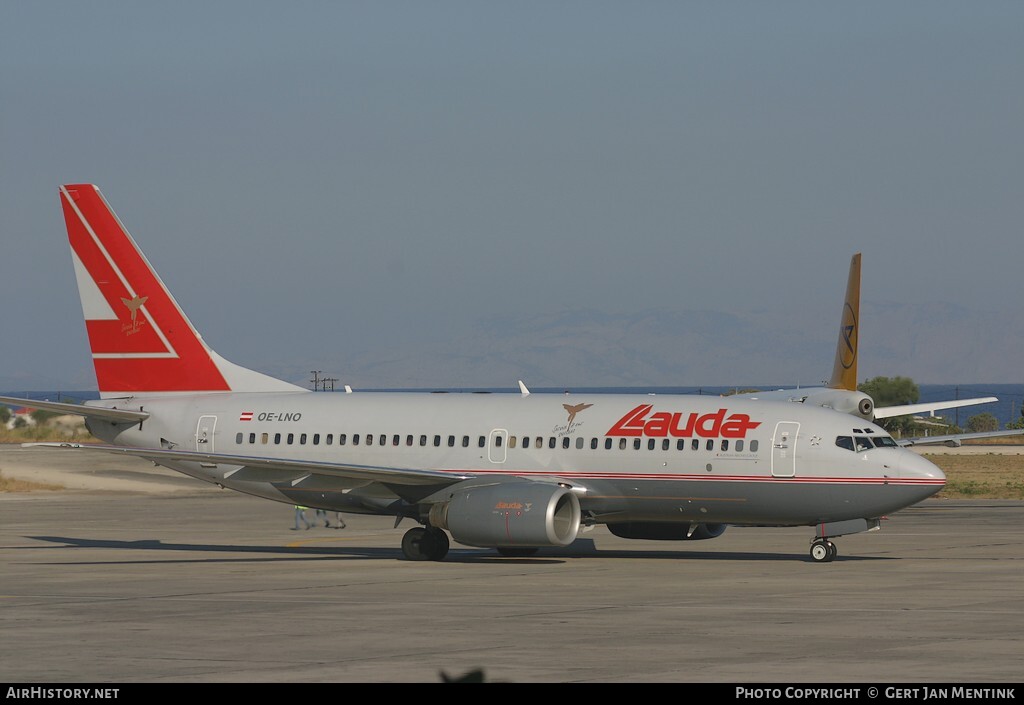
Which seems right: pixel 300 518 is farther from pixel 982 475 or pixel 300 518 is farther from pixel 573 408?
pixel 982 475

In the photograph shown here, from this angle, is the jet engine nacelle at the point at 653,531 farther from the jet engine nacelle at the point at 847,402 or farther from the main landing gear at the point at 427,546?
the jet engine nacelle at the point at 847,402

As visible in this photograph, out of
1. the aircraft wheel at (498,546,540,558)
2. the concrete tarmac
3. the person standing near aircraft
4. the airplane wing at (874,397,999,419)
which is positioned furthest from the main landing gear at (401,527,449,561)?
the airplane wing at (874,397,999,419)

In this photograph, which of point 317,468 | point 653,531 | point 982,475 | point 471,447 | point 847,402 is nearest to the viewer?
point 317,468

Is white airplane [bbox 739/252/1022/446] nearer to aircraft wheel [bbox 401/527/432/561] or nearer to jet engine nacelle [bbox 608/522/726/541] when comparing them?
jet engine nacelle [bbox 608/522/726/541]

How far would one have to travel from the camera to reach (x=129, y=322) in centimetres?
4044

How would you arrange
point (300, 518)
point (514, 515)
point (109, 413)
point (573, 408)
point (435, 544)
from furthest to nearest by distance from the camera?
1. point (300, 518)
2. point (109, 413)
3. point (573, 408)
4. point (435, 544)
5. point (514, 515)

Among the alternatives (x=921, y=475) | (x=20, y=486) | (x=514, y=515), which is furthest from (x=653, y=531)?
(x=20, y=486)

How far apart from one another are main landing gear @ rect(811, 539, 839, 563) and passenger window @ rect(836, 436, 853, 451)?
211 centimetres

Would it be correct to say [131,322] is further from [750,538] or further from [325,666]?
[325,666]

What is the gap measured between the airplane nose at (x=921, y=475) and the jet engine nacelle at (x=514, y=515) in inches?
265

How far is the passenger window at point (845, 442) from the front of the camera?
110ft

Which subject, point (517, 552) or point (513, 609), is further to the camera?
point (517, 552)

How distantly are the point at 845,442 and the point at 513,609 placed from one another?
11342 millimetres
